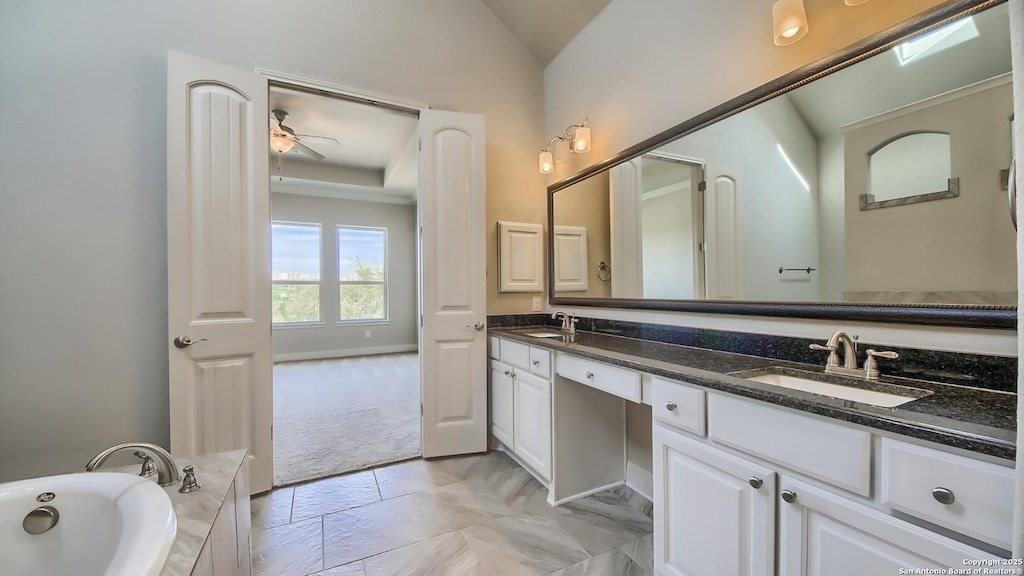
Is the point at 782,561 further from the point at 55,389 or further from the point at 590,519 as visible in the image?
the point at 55,389

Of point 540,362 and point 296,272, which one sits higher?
point 296,272

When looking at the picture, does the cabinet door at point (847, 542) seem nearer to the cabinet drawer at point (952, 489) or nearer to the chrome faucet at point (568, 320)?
the cabinet drawer at point (952, 489)

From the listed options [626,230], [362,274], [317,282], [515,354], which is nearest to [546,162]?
[626,230]

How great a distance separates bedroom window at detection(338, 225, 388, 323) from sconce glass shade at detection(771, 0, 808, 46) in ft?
20.3

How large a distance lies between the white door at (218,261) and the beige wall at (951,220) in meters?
2.71

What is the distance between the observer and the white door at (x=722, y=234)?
5.49 feet

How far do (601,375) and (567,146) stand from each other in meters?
1.70

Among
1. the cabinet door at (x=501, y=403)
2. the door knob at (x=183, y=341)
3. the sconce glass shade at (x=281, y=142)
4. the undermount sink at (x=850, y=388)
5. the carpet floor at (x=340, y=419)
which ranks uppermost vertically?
the sconce glass shade at (x=281, y=142)

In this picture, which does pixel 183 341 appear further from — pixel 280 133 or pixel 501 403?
pixel 280 133

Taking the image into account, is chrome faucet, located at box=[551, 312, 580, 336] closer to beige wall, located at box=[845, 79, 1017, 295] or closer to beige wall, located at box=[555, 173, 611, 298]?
beige wall, located at box=[555, 173, 611, 298]

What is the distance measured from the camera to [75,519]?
111 cm

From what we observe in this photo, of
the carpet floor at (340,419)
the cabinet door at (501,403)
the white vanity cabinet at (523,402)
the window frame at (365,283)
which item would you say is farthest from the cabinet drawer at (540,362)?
the window frame at (365,283)

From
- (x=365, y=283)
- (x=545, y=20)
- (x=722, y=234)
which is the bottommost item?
(x=365, y=283)

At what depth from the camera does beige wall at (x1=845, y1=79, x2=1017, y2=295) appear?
0.99 meters
